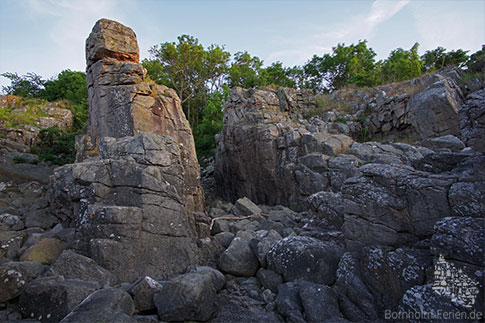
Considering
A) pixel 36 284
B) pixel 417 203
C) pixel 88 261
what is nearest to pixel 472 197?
pixel 417 203

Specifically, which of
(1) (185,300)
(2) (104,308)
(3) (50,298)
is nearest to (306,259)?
(1) (185,300)

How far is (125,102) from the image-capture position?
448 inches

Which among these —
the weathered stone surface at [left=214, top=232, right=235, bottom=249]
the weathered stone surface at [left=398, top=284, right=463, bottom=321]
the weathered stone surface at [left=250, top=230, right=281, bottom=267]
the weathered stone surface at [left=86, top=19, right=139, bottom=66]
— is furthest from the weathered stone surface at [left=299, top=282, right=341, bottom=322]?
the weathered stone surface at [left=86, top=19, right=139, bottom=66]

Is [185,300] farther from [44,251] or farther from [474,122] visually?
[474,122]

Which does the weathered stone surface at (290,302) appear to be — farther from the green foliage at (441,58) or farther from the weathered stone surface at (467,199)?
the green foliage at (441,58)

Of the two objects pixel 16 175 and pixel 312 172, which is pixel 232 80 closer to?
pixel 312 172

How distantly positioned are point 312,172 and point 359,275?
8.42 m

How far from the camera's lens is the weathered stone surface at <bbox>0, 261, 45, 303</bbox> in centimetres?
556

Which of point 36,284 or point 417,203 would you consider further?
point 417,203

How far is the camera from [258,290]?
6.90 m

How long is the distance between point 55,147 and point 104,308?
17.2 m

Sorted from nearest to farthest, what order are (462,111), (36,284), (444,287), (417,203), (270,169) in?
(444,287)
(36,284)
(417,203)
(462,111)
(270,169)

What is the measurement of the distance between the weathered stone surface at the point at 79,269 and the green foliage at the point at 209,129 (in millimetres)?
19565

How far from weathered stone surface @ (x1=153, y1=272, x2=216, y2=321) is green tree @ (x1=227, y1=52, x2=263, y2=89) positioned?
2981 centimetres
